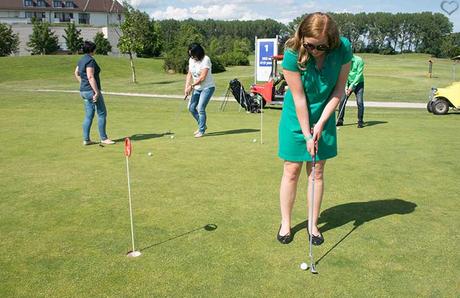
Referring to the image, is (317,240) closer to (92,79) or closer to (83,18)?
(92,79)

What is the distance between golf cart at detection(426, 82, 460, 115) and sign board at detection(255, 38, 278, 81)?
10.8 metres

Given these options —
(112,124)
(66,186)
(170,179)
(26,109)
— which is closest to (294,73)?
(170,179)

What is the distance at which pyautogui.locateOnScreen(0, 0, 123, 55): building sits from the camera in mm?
86081

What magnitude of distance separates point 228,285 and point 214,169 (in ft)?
12.1

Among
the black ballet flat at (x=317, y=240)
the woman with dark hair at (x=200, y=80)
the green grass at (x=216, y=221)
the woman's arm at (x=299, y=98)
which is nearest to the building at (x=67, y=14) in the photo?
the woman with dark hair at (x=200, y=80)

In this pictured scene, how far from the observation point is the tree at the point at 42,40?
7044cm

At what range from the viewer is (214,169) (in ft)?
23.4

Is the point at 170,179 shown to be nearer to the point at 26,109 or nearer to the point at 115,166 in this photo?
the point at 115,166

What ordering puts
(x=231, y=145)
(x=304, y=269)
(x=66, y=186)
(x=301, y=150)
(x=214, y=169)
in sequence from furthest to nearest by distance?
(x=231, y=145), (x=214, y=169), (x=66, y=186), (x=301, y=150), (x=304, y=269)

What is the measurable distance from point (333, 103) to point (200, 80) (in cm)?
630

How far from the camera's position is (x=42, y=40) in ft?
233

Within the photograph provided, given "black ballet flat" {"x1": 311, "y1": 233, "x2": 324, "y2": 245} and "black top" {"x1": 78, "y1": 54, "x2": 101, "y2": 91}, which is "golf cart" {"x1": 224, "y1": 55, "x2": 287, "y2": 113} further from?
"black ballet flat" {"x1": 311, "y1": 233, "x2": 324, "y2": 245}

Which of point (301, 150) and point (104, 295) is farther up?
point (301, 150)

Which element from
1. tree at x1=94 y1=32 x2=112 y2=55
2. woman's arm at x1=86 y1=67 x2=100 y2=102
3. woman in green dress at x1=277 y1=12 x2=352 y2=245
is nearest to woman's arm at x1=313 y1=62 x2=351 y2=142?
woman in green dress at x1=277 y1=12 x2=352 y2=245
